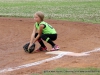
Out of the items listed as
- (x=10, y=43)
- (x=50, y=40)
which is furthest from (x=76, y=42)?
(x=10, y=43)

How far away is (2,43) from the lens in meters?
8.98

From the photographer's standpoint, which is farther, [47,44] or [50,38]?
[47,44]

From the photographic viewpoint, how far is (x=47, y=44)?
895cm

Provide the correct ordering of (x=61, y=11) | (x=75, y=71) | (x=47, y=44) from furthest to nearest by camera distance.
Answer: (x=61, y=11)
(x=47, y=44)
(x=75, y=71)

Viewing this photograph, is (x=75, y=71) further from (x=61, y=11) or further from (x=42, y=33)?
(x=61, y=11)

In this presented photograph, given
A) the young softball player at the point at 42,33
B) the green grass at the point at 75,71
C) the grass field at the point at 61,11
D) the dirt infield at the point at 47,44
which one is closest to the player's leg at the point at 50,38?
the young softball player at the point at 42,33

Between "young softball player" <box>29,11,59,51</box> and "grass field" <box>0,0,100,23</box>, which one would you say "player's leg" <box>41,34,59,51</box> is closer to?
"young softball player" <box>29,11,59,51</box>

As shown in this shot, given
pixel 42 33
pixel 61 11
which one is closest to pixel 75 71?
pixel 42 33

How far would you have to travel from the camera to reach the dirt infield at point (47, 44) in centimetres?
646

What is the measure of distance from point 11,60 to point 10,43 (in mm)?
2084

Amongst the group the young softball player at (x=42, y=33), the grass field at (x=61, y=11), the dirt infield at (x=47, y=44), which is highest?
the young softball player at (x=42, y=33)

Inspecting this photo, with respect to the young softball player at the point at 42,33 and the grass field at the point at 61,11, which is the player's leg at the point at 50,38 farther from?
the grass field at the point at 61,11

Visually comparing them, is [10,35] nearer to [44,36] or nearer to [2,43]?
[2,43]

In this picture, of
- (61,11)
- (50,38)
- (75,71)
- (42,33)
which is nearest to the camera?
(75,71)
